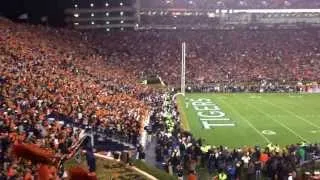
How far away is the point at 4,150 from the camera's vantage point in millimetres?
8641

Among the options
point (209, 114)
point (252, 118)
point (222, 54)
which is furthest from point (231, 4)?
point (252, 118)

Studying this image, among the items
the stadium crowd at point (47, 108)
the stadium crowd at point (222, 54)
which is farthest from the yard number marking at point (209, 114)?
the stadium crowd at point (222, 54)

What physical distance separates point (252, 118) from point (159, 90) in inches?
431

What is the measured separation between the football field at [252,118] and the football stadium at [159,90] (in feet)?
0.23

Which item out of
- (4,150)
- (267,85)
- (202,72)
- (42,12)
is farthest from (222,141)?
(42,12)

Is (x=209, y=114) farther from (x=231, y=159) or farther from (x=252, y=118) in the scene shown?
(x=231, y=159)

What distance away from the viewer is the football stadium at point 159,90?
10.6m

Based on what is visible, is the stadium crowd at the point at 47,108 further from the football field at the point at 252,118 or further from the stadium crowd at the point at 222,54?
the stadium crowd at the point at 222,54

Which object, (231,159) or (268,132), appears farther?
(268,132)

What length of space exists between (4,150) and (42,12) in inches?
1563

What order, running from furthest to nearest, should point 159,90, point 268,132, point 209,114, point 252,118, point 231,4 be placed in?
point 231,4
point 159,90
point 209,114
point 252,118
point 268,132

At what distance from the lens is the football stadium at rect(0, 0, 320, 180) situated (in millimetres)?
10617

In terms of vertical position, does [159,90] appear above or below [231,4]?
below

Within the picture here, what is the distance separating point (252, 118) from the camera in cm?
2608
